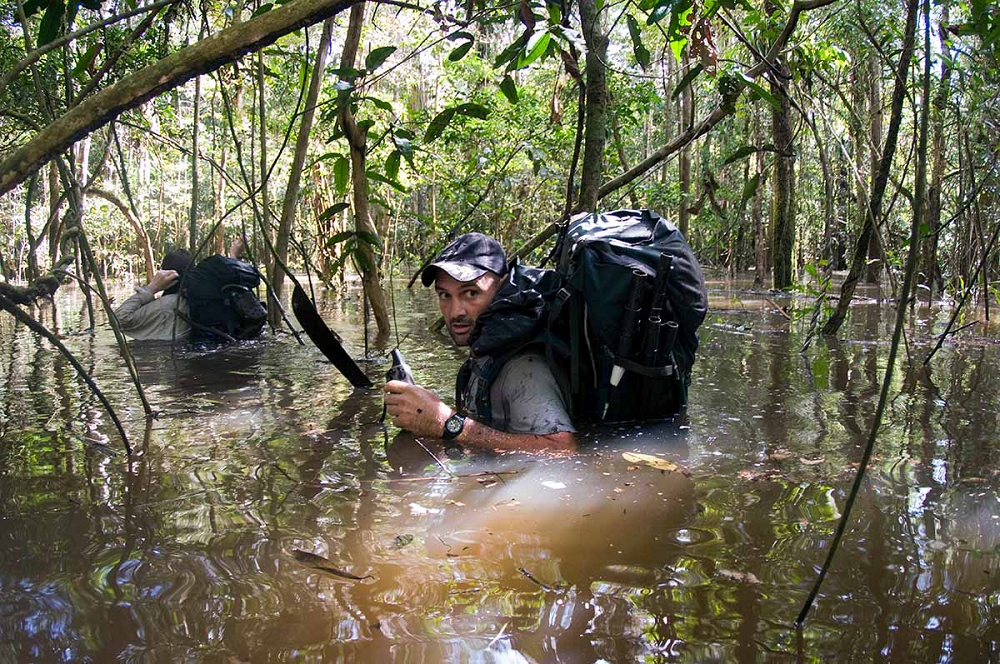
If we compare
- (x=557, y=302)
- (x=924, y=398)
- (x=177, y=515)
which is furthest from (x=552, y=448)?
(x=924, y=398)

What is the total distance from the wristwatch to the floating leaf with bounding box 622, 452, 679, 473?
2.38ft

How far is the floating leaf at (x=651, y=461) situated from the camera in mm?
3213

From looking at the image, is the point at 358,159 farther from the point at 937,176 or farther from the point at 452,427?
the point at 937,176

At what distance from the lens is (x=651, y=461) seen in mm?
3311

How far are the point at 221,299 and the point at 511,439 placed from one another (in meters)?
4.76

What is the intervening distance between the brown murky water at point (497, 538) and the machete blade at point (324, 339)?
596 millimetres

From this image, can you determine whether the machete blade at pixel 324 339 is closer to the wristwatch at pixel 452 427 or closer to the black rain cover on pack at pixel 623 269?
the wristwatch at pixel 452 427

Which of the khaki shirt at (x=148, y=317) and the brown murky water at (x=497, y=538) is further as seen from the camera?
the khaki shirt at (x=148, y=317)

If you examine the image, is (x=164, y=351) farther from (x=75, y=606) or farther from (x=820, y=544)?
(x=820, y=544)

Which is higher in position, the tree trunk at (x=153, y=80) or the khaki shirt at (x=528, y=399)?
the tree trunk at (x=153, y=80)

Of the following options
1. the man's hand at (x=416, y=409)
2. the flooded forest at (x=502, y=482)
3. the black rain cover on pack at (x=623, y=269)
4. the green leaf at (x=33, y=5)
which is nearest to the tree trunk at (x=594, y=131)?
the flooded forest at (x=502, y=482)

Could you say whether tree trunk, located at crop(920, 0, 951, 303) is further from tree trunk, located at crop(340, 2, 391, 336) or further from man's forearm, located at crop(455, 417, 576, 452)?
tree trunk, located at crop(340, 2, 391, 336)

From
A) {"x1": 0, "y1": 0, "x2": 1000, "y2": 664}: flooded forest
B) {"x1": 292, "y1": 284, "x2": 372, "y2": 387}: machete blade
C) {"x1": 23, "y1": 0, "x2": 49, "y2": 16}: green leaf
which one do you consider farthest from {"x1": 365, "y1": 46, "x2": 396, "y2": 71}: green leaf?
{"x1": 292, "y1": 284, "x2": 372, "y2": 387}: machete blade

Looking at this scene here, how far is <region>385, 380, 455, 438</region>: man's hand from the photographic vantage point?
3.47 meters
